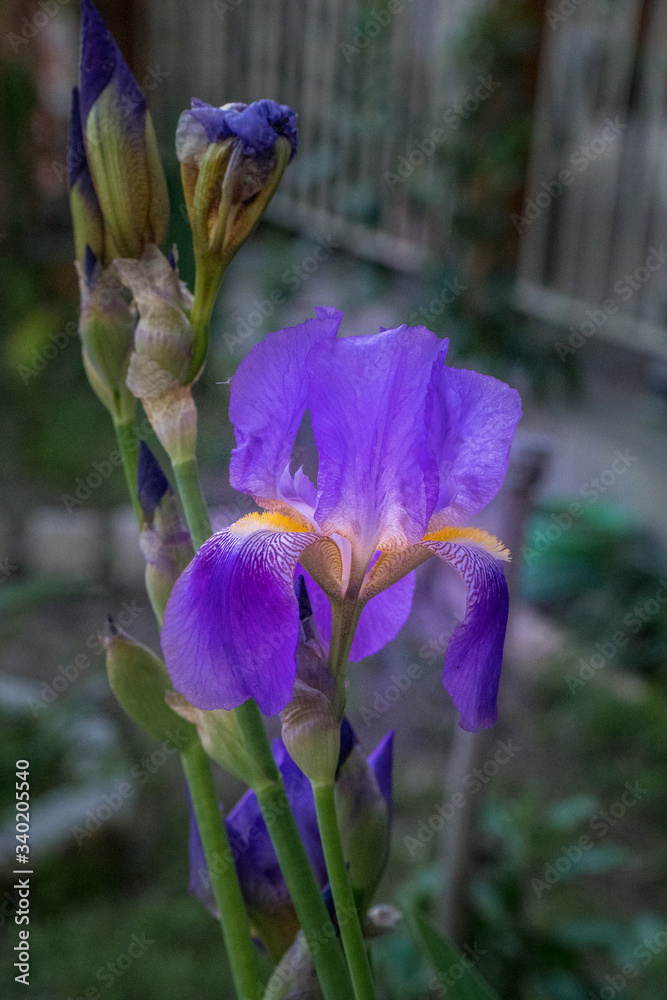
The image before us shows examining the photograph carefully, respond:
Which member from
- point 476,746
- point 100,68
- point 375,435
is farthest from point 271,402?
point 476,746

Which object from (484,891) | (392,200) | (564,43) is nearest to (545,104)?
(564,43)

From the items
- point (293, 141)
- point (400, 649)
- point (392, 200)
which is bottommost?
point (400, 649)

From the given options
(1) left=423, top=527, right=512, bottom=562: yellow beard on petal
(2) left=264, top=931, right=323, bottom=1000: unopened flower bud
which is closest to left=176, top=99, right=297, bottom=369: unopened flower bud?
(1) left=423, top=527, right=512, bottom=562: yellow beard on petal

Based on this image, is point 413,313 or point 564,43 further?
point 564,43

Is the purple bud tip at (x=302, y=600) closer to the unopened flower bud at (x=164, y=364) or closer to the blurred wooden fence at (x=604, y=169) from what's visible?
the unopened flower bud at (x=164, y=364)

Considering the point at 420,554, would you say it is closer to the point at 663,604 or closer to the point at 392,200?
the point at 663,604

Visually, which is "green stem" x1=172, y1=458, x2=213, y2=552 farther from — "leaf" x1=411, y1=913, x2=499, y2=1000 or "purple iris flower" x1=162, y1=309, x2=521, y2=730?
"leaf" x1=411, y1=913, x2=499, y2=1000
